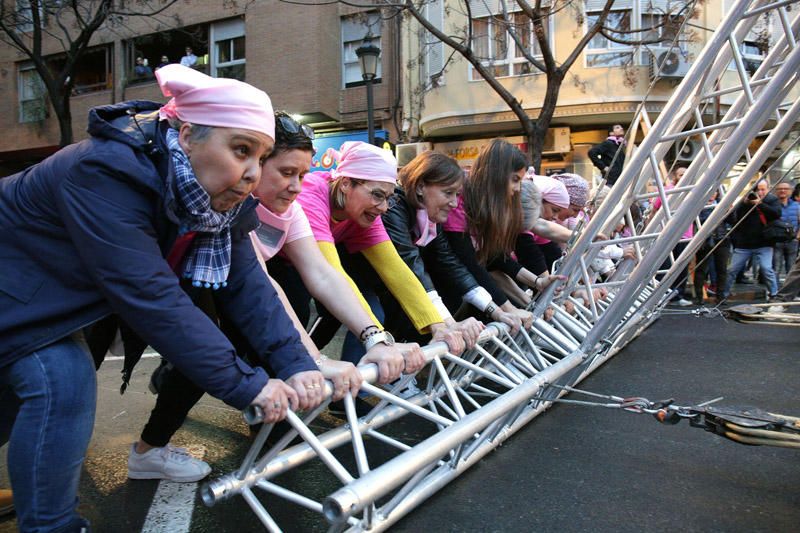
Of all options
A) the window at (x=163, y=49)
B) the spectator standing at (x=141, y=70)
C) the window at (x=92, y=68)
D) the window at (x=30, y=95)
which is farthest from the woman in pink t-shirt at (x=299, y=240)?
the window at (x=30, y=95)

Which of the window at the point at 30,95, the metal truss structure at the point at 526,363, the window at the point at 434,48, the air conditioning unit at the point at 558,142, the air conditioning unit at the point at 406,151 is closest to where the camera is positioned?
the metal truss structure at the point at 526,363

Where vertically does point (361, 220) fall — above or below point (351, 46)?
below

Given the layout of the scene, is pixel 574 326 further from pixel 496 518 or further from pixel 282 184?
pixel 282 184

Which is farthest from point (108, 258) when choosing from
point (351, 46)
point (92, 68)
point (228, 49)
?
point (92, 68)

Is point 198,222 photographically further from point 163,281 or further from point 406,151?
point 406,151

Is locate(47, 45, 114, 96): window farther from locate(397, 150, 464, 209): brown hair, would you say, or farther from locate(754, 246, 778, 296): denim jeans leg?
locate(397, 150, 464, 209): brown hair

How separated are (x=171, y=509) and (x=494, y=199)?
2599 mm

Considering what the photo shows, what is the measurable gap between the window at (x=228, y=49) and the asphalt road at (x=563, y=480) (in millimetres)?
15713

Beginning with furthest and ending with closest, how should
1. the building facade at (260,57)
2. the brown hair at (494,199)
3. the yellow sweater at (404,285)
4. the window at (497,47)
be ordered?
the building facade at (260,57) → the window at (497,47) → the brown hair at (494,199) → the yellow sweater at (404,285)

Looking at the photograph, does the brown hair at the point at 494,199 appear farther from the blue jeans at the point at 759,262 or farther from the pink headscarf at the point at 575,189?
the blue jeans at the point at 759,262

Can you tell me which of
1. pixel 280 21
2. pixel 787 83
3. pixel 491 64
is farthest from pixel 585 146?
pixel 787 83

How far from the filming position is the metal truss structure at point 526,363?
1.91m

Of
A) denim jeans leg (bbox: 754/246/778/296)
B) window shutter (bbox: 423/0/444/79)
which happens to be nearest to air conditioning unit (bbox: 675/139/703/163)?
denim jeans leg (bbox: 754/246/778/296)

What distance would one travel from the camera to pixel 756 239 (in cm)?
912
